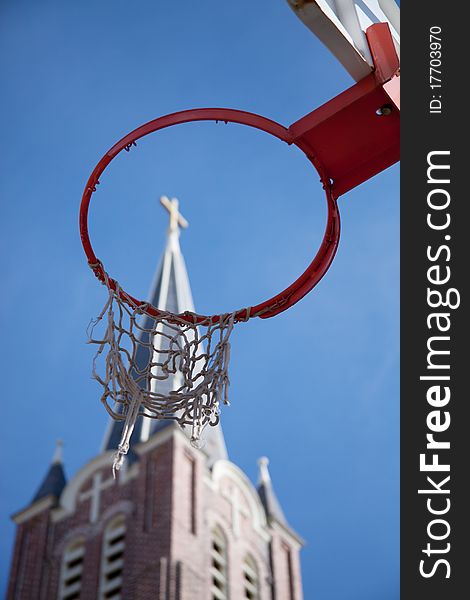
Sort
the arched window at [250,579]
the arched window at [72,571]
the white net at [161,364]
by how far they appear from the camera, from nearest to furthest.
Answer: the white net at [161,364] < the arched window at [72,571] < the arched window at [250,579]

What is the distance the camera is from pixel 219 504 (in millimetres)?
21844

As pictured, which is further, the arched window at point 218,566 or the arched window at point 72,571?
the arched window at point 72,571

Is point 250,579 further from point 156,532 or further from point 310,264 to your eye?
point 310,264

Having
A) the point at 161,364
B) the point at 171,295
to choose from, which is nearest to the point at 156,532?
the point at 171,295

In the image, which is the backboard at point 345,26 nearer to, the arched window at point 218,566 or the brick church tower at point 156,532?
the brick church tower at point 156,532

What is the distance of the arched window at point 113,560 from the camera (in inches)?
790

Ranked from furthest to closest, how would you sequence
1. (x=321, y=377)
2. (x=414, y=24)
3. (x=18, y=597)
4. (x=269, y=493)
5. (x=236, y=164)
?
(x=321, y=377) < (x=236, y=164) < (x=269, y=493) < (x=18, y=597) < (x=414, y=24)

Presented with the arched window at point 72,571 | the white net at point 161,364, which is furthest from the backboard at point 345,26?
the arched window at point 72,571

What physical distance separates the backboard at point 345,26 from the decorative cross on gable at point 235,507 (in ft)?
52.1

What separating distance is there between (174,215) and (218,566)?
391 inches

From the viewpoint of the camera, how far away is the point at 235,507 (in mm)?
22219

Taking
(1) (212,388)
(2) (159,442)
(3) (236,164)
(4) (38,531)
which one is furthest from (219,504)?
(1) (212,388)

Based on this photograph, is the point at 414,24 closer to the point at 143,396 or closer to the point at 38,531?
the point at 143,396

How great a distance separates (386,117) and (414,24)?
0.54 metres
